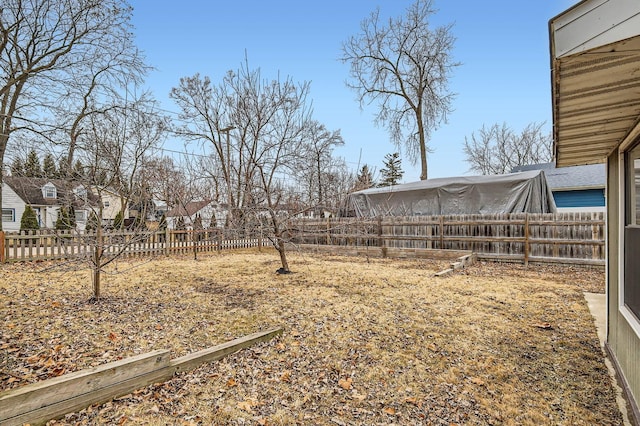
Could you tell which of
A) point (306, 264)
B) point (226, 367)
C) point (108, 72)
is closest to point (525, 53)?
point (306, 264)

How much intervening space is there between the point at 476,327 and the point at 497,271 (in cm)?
445

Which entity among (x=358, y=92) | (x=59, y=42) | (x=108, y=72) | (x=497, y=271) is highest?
(x=358, y=92)

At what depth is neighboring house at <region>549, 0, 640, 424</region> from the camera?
4.26ft

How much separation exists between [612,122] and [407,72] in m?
16.7

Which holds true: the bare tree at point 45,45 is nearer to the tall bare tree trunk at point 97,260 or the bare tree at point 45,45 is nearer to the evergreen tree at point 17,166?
the evergreen tree at point 17,166

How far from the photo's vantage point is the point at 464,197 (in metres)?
11.0

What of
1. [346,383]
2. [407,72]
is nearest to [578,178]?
[407,72]

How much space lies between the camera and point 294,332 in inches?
150

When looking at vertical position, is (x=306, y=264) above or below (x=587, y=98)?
below

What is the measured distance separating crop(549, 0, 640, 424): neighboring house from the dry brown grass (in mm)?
602

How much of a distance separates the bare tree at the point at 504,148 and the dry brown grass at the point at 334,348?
2573cm

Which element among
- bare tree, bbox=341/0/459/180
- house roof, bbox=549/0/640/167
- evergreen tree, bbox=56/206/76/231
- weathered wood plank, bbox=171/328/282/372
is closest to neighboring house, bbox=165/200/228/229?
evergreen tree, bbox=56/206/76/231

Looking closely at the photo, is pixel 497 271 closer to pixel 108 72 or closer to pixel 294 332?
pixel 294 332

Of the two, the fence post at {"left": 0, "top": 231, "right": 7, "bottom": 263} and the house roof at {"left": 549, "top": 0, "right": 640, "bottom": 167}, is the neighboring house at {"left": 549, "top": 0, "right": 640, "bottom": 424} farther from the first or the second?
the fence post at {"left": 0, "top": 231, "right": 7, "bottom": 263}
